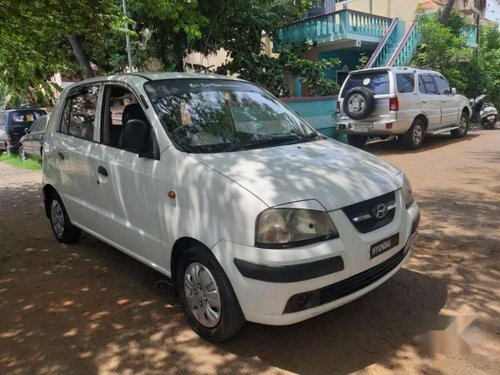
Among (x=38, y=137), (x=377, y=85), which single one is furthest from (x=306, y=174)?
(x=38, y=137)

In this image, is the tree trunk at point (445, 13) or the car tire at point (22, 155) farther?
the tree trunk at point (445, 13)

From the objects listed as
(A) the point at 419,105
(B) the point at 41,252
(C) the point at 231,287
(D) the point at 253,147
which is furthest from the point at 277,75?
(C) the point at 231,287

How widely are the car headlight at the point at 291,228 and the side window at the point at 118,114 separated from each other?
130 cm

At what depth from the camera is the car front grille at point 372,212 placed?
2.88 metres

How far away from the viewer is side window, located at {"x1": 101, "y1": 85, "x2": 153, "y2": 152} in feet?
→ 12.4

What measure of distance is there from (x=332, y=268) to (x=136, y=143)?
5.53ft

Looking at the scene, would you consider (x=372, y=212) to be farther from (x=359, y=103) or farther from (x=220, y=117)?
(x=359, y=103)

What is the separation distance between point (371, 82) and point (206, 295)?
8.76 m

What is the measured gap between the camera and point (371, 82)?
10.7 metres

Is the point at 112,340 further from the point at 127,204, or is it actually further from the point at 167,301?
the point at 127,204

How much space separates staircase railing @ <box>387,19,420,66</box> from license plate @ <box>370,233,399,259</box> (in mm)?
13325

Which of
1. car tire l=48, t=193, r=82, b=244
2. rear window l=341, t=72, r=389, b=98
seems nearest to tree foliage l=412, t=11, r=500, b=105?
rear window l=341, t=72, r=389, b=98

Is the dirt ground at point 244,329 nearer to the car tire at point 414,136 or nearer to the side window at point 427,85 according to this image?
the car tire at point 414,136

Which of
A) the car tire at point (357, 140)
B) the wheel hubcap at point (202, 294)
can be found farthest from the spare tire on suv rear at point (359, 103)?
the wheel hubcap at point (202, 294)
